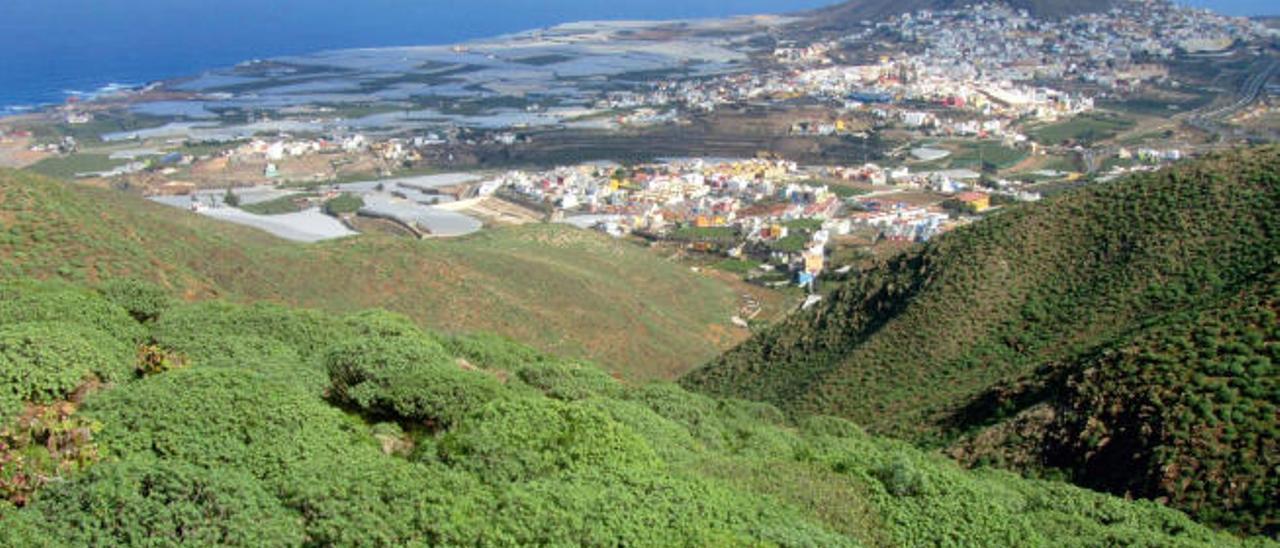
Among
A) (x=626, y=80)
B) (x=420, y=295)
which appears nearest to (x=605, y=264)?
(x=420, y=295)

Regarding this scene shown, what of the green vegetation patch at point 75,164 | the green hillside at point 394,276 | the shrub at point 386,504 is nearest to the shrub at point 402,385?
the shrub at point 386,504

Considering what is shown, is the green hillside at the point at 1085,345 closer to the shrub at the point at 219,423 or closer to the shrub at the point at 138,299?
the shrub at the point at 219,423

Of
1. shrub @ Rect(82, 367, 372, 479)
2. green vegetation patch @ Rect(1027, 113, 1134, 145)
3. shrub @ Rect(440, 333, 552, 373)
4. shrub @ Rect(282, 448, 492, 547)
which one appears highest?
shrub @ Rect(82, 367, 372, 479)

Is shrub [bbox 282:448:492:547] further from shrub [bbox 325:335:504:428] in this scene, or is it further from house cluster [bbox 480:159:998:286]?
house cluster [bbox 480:159:998:286]

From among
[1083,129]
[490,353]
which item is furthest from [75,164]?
[1083,129]

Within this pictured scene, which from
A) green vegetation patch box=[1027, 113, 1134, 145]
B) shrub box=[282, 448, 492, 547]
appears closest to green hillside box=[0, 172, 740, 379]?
shrub box=[282, 448, 492, 547]

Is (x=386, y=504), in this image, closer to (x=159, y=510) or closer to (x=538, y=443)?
(x=159, y=510)
